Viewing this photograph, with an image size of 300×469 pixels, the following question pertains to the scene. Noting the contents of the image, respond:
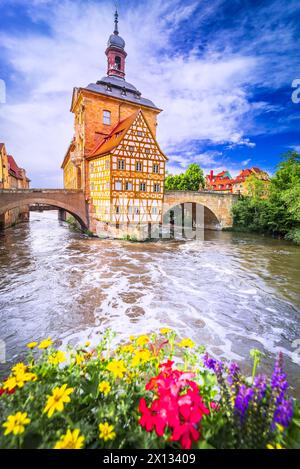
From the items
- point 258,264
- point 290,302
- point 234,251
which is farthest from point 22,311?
point 234,251

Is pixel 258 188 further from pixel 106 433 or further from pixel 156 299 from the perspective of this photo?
pixel 106 433

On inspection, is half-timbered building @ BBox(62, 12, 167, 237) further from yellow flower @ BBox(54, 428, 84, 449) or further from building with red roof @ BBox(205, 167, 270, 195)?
building with red roof @ BBox(205, 167, 270, 195)

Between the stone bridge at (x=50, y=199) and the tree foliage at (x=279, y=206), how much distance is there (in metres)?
17.0

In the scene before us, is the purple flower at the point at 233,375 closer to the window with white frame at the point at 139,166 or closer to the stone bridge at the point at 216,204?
the window with white frame at the point at 139,166

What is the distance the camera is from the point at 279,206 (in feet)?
70.7

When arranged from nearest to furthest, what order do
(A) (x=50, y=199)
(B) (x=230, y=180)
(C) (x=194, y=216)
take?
(A) (x=50, y=199) → (C) (x=194, y=216) → (B) (x=230, y=180)

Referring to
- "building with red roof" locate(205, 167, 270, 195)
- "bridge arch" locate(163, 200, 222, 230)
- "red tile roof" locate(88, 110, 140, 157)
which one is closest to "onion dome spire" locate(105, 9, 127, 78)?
"red tile roof" locate(88, 110, 140, 157)

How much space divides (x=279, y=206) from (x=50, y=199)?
66.6 ft

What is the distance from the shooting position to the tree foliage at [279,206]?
1895cm

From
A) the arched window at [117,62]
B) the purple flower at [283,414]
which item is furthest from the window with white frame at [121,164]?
the purple flower at [283,414]

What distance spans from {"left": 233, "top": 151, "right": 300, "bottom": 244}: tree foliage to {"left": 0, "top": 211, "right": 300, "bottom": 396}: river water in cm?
661

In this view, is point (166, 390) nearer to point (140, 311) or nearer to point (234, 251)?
point (140, 311)

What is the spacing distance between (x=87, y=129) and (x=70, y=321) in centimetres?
1874

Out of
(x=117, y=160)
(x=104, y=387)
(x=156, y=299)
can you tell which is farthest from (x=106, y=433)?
(x=117, y=160)
